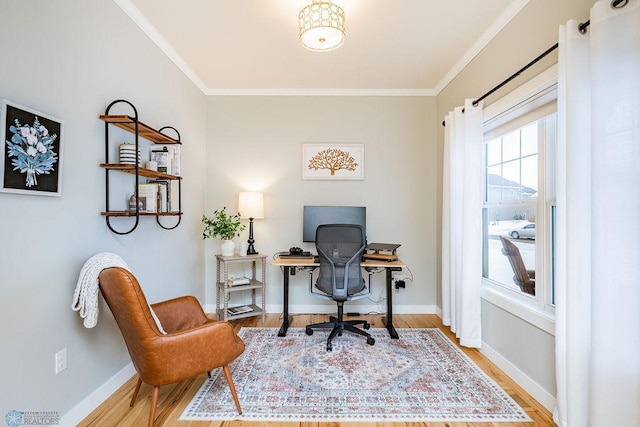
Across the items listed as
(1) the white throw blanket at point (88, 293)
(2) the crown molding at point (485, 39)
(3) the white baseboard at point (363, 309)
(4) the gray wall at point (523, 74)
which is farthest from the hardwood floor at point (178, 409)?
(2) the crown molding at point (485, 39)

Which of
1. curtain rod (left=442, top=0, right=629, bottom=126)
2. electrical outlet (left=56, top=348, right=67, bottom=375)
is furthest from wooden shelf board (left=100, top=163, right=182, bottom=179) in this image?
curtain rod (left=442, top=0, right=629, bottom=126)

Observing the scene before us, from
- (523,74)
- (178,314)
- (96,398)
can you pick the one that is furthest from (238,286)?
(523,74)

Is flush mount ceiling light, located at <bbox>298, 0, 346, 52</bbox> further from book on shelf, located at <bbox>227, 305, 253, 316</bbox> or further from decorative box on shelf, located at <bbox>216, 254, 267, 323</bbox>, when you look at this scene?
book on shelf, located at <bbox>227, 305, 253, 316</bbox>

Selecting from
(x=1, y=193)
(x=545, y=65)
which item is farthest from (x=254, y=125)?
(x=545, y=65)

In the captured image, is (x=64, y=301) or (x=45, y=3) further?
(x=64, y=301)

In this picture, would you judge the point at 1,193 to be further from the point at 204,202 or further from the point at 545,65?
the point at 545,65

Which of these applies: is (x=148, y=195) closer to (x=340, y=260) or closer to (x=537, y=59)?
(x=340, y=260)

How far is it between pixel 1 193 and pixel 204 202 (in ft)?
7.33

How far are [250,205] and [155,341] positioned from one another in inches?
73.0

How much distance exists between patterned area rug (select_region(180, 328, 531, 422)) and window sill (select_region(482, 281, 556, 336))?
1.72 feet

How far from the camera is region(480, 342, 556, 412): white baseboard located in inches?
70.6

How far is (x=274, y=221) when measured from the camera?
351cm

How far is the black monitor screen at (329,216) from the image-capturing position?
10.9 feet

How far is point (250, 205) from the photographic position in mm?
3201
